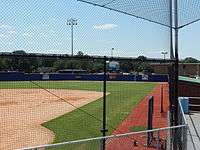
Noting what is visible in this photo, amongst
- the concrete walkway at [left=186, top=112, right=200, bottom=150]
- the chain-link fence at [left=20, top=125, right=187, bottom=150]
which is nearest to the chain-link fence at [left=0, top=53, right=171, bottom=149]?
the chain-link fence at [left=20, top=125, right=187, bottom=150]

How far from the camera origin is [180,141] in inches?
303

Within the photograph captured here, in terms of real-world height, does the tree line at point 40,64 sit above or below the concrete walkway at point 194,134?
above

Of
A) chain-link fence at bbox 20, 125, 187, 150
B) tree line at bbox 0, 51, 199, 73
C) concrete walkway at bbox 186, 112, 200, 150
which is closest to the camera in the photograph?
chain-link fence at bbox 20, 125, 187, 150

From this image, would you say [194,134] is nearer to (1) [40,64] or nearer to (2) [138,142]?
(2) [138,142]

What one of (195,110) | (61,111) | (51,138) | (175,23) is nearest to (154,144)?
(175,23)

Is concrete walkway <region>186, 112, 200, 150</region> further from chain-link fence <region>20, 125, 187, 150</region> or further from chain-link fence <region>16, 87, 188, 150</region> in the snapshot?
chain-link fence <region>20, 125, 187, 150</region>

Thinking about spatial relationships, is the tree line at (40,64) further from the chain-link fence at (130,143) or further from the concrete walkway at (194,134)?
the concrete walkway at (194,134)

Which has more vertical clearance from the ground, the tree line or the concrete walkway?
the tree line

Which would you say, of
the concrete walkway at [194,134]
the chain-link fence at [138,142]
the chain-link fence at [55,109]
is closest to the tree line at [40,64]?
the chain-link fence at [55,109]

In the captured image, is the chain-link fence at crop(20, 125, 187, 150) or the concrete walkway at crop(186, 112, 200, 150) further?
the concrete walkway at crop(186, 112, 200, 150)

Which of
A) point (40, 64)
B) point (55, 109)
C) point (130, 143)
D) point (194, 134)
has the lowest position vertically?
point (55, 109)

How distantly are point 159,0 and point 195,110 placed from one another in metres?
9.95

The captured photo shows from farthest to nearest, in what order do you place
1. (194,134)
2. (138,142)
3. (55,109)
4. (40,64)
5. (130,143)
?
1. (55,109)
2. (138,142)
3. (194,134)
4. (130,143)
5. (40,64)

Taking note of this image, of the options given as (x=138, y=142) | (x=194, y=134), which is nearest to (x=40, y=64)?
(x=138, y=142)
